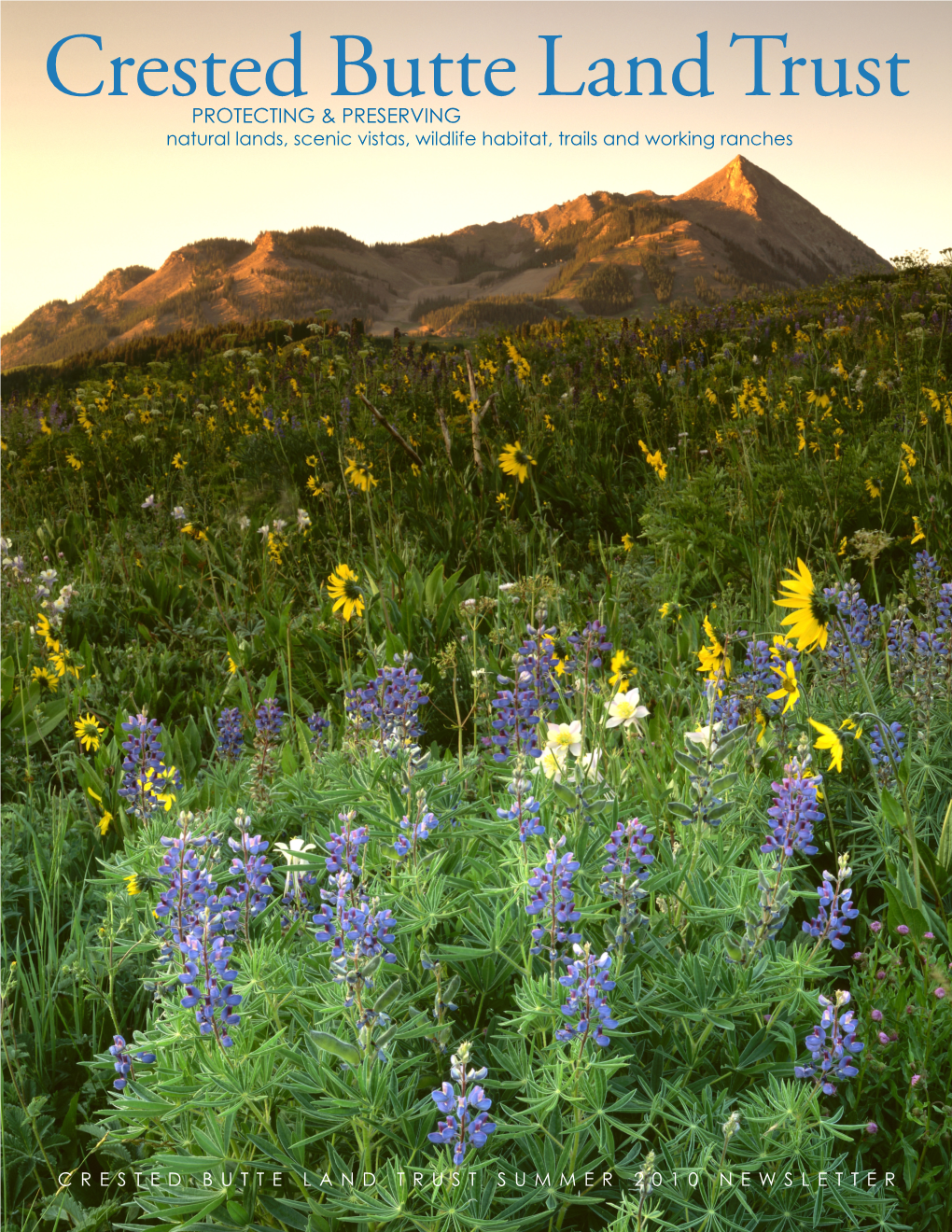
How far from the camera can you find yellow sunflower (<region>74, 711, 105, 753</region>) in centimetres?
268

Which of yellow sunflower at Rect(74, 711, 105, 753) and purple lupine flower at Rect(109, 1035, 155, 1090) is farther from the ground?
yellow sunflower at Rect(74, 711, 105, 753)

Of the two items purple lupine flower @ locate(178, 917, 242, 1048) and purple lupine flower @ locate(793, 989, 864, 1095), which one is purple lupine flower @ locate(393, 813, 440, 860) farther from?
purple lupine flower @ locate(793, 989, 864, 1095)

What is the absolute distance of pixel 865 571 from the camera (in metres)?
4.02

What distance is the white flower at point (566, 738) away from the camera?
1534 millimetres

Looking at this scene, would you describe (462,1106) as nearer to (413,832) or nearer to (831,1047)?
(413,832)

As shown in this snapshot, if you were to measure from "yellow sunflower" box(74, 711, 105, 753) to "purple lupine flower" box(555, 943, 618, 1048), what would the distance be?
2.08 meters

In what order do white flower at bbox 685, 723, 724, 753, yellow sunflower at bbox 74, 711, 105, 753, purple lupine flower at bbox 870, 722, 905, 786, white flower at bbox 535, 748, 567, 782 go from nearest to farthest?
white flower at bbox 685, 723, 724, 753 < white flower at bbox 535, 748, 567, 782 < purple lupine flower at bbox 870, 722, 905, 786 < yellow sunflower at bbox 74, 711, 105, 753

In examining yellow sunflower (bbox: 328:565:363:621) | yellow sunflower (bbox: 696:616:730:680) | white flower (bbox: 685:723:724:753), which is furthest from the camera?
yellow sunflower (bbox: 328:565:363:621)

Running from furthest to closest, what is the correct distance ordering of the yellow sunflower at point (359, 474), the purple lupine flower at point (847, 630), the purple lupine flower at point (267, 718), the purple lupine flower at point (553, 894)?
the yellow sunflower at point (359, 474), the purple lupine flower at point (267, 718), the purple lupine flower at point (847, 630), the purple lupine flower at point (553, 894)

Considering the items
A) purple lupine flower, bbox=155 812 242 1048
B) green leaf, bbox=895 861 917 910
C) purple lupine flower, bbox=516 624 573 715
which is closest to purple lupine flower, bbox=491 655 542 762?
purple lupine flower, bbox=516 624 573 715

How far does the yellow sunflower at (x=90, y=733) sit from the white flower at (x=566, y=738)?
172 cm

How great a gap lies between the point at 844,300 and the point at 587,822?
10.9 metres

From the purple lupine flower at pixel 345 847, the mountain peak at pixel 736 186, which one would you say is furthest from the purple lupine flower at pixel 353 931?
the mountain peak at pixel 736 186

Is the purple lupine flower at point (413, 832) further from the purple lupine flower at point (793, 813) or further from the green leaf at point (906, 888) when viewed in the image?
the green leaf at point (906, 888)
